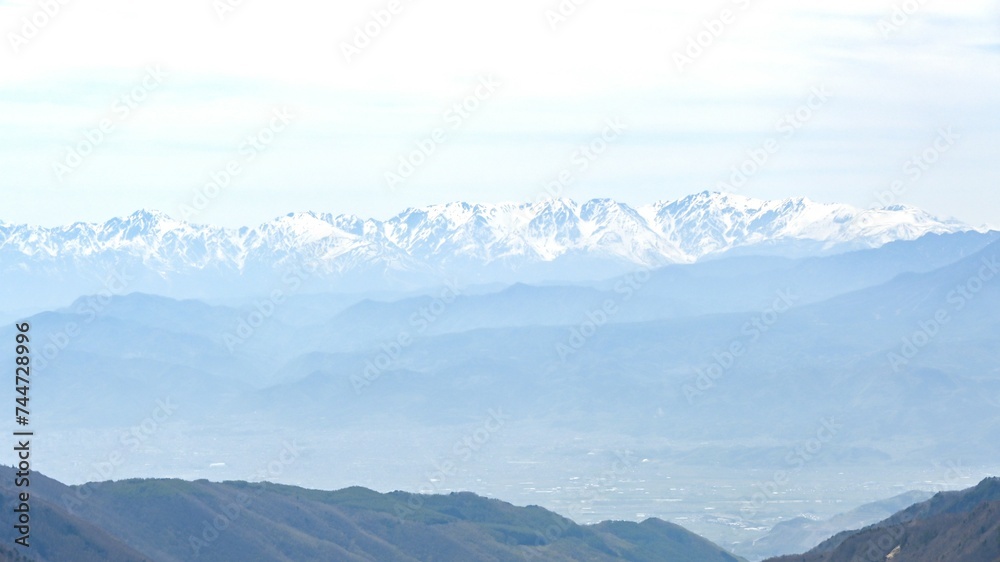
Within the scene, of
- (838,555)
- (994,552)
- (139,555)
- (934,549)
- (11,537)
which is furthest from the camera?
(139,555)

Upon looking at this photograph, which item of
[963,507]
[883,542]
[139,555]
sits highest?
[139,555]

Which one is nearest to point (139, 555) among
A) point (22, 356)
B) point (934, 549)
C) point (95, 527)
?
point (95, 527)

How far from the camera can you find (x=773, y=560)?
19162 cm

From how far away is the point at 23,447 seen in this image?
99062 millimetres

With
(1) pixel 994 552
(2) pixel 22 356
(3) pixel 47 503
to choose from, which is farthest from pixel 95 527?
(1) pixel 994 552

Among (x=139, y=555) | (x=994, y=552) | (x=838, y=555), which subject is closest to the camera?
(x=994, y=552)

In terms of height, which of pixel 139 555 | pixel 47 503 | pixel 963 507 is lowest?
pixel 963 507

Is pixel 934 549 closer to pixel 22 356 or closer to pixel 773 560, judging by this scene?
pixel 773 560

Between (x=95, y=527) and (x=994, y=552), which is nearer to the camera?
(x=994, y=552)

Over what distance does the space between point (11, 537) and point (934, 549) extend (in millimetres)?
105293

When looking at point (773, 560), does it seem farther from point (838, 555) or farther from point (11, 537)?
point (11, 537)

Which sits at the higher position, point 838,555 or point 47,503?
point 47,503

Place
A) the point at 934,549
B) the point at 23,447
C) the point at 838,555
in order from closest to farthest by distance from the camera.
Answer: the point at 23,447 < the point at 934,549 < the point at 838,555

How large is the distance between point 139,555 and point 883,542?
92.2 meters
